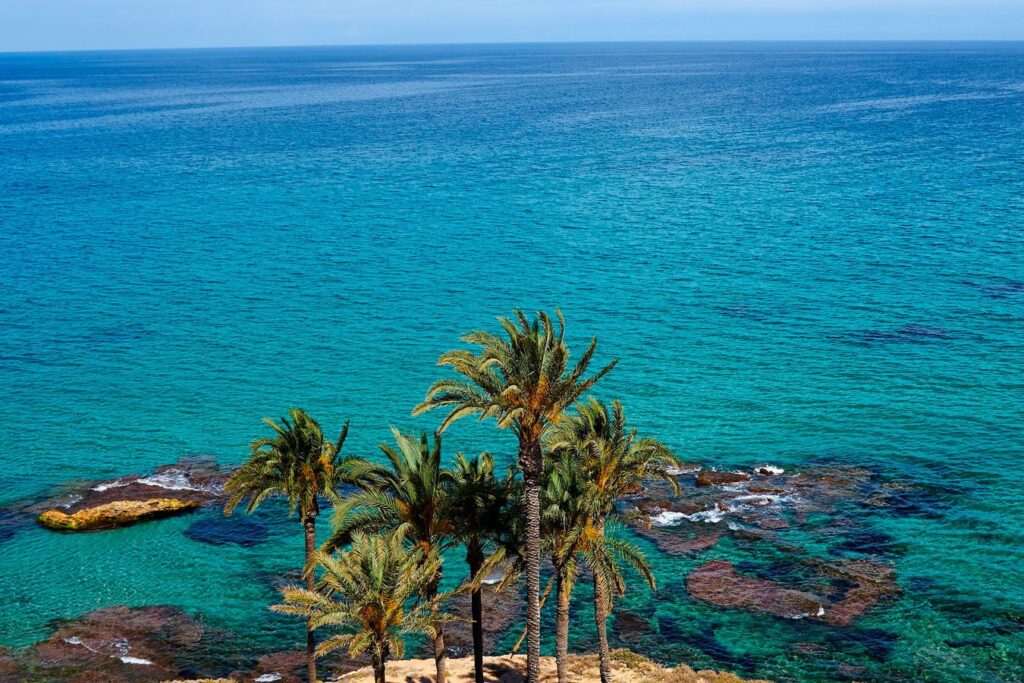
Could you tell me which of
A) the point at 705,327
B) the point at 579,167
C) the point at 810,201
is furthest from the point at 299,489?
the point at 579,167

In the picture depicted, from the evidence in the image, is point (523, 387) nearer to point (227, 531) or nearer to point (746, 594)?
point (746, 594)

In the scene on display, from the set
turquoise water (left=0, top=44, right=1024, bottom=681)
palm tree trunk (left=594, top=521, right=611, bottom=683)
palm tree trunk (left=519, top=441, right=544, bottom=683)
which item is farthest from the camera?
turquoise water (left=0, top=44, right=1024, bottom=681)

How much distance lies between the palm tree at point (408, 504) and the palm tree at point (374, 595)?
1835mm

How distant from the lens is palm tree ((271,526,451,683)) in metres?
32.9

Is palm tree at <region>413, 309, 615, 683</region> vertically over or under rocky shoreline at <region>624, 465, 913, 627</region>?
over

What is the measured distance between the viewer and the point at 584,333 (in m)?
86.2

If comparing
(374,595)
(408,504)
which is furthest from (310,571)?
(374,595)

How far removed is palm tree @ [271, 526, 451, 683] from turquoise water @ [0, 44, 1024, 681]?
49.5ft

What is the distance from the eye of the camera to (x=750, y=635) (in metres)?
46.3

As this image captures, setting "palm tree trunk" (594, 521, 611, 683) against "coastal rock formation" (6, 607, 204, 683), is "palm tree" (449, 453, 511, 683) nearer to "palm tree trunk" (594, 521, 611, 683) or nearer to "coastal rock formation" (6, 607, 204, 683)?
"palm tree trunk" (594, 521, 611, 683)

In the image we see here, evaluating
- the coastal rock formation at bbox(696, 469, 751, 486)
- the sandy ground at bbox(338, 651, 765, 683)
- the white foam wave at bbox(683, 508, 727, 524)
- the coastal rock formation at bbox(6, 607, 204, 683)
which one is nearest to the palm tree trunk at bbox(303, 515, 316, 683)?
the sandy ground at bbox(338, 651, 765, 683)

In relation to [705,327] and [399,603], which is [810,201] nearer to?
[705,327]

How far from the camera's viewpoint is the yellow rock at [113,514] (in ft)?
190

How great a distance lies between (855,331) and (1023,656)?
143ft
